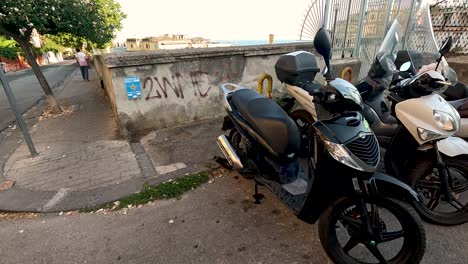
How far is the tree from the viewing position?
4613mm

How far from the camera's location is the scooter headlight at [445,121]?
205 centimetres

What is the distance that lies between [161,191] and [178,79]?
7.46 ft

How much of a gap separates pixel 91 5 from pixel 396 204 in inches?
263

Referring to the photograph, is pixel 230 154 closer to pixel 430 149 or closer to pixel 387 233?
pixel 387 233

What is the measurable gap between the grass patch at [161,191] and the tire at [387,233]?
1.67 m

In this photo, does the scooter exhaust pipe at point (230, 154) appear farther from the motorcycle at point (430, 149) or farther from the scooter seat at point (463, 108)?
the scooter seat at point (463, 108)

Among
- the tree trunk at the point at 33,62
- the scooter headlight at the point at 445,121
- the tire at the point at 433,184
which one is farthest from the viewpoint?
the tree trunk at the point at 33,62

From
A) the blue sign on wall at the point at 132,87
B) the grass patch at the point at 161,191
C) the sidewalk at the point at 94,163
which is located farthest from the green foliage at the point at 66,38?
the grass patch at the point at 161,191

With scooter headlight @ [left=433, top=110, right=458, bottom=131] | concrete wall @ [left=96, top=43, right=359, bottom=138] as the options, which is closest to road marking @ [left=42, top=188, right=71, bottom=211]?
concrete wall @ [left=96, top=43, right=359, bottom=138]

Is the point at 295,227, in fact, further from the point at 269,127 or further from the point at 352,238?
the point at 269,127

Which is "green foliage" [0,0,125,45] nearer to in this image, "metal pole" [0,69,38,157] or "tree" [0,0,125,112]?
"tree" [0,0,125,112]

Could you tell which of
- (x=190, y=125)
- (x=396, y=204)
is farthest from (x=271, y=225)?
(x=190, y=125)

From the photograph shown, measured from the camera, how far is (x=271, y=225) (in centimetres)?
242

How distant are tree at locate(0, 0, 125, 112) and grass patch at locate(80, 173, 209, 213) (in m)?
4.11
